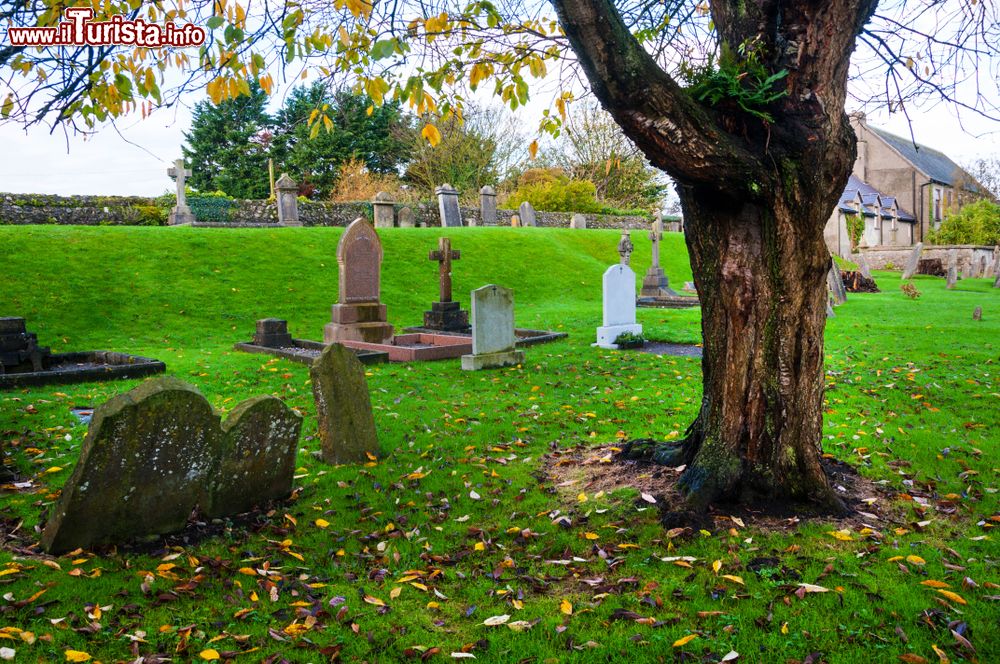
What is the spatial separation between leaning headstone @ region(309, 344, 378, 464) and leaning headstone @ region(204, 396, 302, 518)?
0.92 meters

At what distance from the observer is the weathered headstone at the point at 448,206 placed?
33.8 meters

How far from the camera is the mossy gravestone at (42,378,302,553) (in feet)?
14.5

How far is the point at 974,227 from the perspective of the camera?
145ft

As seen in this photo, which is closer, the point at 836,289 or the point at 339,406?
the point at 339,406

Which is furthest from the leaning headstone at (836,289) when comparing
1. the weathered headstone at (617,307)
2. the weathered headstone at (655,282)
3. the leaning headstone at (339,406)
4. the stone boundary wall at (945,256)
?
the leaning headstone at (339,406)

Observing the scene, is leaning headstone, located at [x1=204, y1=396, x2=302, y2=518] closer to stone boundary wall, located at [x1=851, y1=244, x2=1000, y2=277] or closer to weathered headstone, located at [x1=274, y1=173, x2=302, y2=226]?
weathered headstone, located at [x1=274, y1=173, x2=302, y2=226]

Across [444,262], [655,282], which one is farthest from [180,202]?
[655,282]

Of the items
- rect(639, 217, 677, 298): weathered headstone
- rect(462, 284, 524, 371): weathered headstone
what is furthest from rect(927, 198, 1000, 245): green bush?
rect(462, 284, 524, 371): weathered headstone

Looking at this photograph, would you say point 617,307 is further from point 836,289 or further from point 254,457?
point 836,289

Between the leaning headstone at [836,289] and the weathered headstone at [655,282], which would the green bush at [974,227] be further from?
the weathered headstone at [655,282]

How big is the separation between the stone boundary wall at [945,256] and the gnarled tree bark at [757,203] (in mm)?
39200

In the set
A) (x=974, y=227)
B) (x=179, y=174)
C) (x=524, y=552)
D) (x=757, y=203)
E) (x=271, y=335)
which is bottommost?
(x=524, y=552)

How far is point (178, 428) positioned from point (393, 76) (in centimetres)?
341

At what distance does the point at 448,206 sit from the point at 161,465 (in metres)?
30.2
